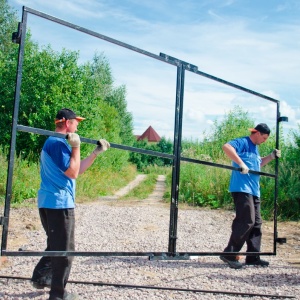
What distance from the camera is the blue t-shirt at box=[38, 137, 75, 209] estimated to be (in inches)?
128

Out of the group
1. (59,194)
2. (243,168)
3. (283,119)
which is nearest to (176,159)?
(243,168)

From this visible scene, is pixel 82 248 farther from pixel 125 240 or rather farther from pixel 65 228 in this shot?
pixel 65 228

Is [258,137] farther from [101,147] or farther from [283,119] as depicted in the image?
[101,147]

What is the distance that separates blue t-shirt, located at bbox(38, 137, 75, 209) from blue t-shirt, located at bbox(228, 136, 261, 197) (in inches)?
96.5

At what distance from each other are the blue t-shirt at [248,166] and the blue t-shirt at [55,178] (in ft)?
8.04

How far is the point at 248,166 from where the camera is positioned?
17.1 ft

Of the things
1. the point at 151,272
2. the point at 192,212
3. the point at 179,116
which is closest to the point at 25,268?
the point at 151,272

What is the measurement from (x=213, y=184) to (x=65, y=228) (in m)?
8.75

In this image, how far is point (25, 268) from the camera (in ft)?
15.5

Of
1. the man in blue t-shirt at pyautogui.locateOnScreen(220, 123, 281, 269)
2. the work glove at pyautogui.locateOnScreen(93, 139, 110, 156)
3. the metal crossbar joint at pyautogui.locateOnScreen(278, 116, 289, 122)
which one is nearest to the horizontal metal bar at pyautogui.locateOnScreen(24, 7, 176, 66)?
the work glove at pyautogui.locateOnScreen(93, 139, 110, 156)

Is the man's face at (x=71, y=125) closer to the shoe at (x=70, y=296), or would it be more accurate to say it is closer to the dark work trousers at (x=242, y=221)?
the shoe at (x=70, y=296)

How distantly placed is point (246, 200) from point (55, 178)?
8.82 feet

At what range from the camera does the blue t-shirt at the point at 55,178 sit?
3.25 m

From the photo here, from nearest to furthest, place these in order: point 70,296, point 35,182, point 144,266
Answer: point 70,296 < point 144,266 < point 35,182
